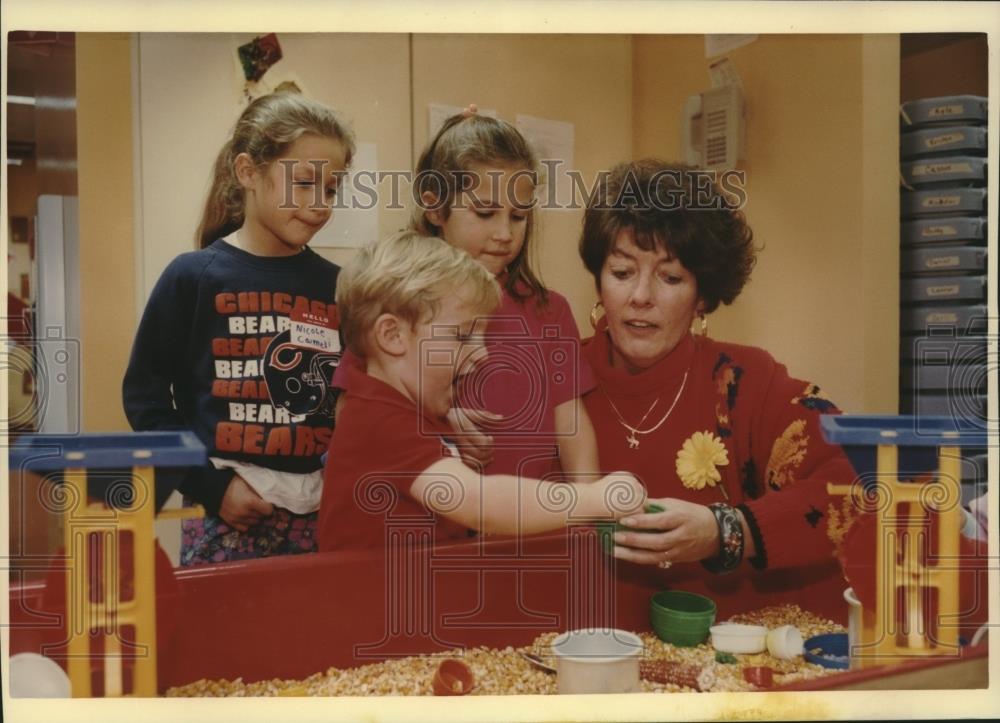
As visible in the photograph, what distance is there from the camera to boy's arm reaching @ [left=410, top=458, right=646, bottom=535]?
5.55 ft

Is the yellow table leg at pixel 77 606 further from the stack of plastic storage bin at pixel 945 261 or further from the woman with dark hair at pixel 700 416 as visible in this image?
the stack of plastic storage bin at pixel 945 261

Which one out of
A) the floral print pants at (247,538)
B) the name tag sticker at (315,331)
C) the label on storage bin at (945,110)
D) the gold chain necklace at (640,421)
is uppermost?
the label on storage bin at (945,110)

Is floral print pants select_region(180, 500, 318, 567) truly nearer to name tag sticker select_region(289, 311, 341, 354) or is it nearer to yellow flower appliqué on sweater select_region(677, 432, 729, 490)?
name tag sticker select_region(289, 311, 341, 354)

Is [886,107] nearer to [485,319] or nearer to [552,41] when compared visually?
[552,41]

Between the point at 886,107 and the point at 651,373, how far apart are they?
0.68 metres

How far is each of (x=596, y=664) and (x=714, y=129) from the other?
1.03 m

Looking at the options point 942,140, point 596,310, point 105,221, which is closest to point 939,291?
point 942,140

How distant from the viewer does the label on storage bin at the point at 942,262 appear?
179 cm

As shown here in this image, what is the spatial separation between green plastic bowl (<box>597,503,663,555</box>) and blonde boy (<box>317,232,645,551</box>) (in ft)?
0.57

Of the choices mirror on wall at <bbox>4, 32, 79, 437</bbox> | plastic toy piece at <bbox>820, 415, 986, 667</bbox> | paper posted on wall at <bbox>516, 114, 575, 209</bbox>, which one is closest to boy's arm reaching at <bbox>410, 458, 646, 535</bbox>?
plastic toy piece at <bbox>820, 415, 986, 667</bbox>

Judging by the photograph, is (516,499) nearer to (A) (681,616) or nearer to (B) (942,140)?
(A) (681,616)

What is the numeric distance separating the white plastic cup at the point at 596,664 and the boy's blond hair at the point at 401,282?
649 millimetres

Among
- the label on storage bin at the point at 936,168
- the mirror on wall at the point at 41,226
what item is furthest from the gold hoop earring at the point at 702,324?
the mirror on wall at the point at 41,226
